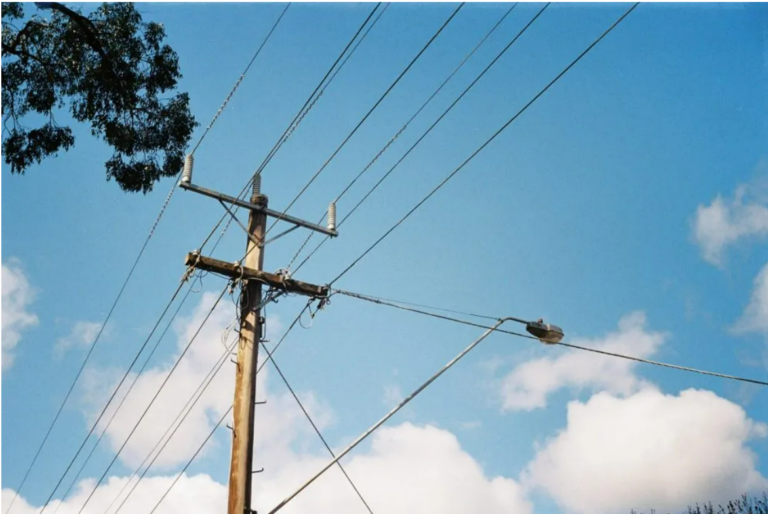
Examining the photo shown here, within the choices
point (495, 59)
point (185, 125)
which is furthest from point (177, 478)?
point (495, 59)

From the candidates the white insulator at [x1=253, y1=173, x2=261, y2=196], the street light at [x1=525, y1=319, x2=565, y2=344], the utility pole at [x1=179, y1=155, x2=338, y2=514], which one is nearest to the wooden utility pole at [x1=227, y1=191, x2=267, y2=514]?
the utility pole at [x1=179, y1=155, x2=338, y2=514]

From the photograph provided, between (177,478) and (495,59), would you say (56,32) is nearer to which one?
(495,59)

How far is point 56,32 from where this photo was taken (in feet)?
33.5

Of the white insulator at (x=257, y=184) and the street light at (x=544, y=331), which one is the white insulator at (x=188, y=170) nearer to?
the white insulator at (x=257, y=184)

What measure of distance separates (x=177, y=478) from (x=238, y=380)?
5.47m

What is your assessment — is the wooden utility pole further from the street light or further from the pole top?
the street light

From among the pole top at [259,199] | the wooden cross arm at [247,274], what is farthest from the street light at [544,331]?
the pole top at [259,199]

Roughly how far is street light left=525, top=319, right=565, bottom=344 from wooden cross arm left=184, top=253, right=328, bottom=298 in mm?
3502

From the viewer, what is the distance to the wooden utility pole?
320 inches

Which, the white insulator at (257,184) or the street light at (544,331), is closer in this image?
the street light at (544,331)

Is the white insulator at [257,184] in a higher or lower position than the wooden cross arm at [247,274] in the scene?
higher

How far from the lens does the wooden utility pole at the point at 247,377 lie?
26.7 feet

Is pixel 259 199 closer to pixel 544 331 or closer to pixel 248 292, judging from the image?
pixel 248 292

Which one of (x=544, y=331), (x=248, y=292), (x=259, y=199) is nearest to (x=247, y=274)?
(x=248, y=292)
